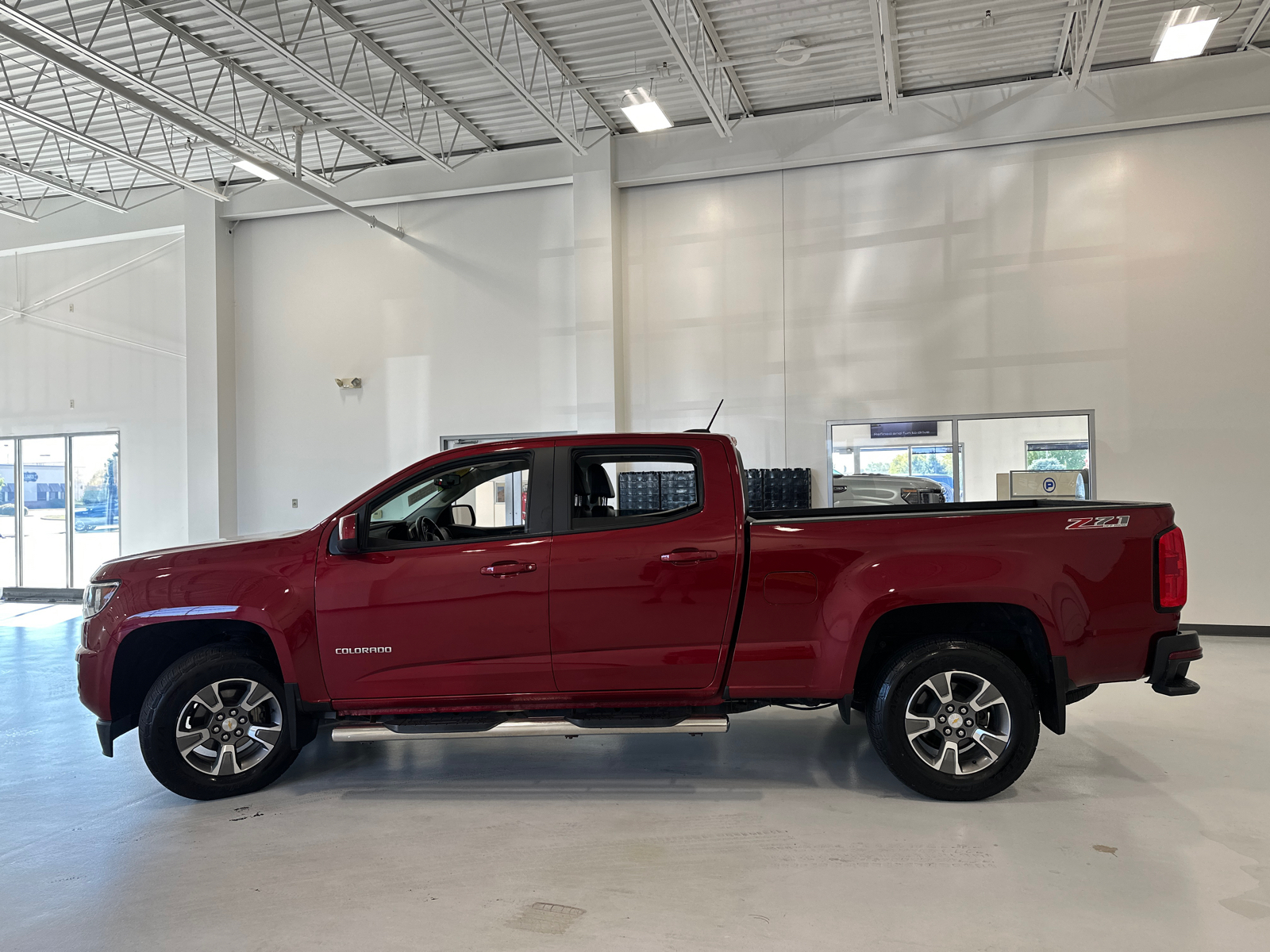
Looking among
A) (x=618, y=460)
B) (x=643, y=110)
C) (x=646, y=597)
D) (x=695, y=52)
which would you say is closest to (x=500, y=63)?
(x=643, y=110)

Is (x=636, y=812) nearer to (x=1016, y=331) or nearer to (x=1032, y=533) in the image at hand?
(x=1032, y=533)

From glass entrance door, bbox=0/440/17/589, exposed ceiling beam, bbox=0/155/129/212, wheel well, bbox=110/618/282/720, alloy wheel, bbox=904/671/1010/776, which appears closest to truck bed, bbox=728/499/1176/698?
alloy wheel, bbox=904/671/1010/776

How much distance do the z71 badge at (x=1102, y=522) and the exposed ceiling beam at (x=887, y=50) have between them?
16.1ft

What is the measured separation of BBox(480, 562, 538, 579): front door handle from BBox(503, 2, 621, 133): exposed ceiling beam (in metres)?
5.44

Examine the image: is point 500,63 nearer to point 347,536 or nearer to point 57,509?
point 347,536

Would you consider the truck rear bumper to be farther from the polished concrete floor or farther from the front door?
the front door

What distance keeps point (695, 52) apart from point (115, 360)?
365 inches

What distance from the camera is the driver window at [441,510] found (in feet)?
12.3

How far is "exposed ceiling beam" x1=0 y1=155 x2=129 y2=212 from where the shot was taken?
9.71 metres

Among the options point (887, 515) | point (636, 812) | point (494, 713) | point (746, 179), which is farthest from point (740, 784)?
point (746, 179)

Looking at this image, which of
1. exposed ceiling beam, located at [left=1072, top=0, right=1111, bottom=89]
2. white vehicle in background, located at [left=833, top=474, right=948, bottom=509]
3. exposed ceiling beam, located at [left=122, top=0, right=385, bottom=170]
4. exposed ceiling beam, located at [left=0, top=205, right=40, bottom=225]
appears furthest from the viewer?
exposed ceiling beam, located at [left=0, top=205, right=40, bottom=225]

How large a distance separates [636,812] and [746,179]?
24.7 ft

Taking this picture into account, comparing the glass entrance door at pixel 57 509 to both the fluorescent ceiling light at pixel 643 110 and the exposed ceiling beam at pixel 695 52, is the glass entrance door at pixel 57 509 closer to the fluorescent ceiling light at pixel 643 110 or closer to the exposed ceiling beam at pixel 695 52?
the fluorescent ceiling light at pixel 643 110

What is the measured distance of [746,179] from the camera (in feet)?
30.1
